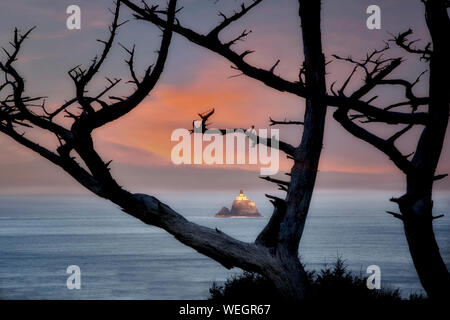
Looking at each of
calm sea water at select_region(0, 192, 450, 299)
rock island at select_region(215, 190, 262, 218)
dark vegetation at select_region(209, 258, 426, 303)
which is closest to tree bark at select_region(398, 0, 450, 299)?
dark vegetation at select_region(209, 258, 426, 303)

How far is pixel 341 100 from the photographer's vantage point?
6.06m

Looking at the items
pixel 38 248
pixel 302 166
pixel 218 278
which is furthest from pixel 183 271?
pixel 302 166

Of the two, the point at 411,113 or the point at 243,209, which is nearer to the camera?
the point at 411,113

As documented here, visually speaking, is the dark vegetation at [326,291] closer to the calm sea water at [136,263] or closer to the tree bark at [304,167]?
the tree bark at [304,167]

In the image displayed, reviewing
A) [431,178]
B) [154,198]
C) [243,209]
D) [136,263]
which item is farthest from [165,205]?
[243,209]

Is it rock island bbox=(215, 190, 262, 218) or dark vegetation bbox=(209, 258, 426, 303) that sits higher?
rock island bbox=(215, 190, 262, 218)

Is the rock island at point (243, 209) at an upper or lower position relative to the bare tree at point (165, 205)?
upper

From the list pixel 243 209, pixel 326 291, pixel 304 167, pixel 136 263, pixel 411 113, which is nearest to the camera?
pixel 411 113

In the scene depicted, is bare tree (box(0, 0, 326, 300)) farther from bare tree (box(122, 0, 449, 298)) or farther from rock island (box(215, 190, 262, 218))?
rock island (box(215, 190, 262, 218))

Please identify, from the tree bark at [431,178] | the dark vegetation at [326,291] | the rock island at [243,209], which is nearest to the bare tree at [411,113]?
the tree bark at [431,178]

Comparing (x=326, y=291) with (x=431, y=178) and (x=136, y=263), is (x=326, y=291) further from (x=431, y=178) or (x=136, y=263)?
(x=136, y=263)

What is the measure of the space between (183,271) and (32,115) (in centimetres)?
6113

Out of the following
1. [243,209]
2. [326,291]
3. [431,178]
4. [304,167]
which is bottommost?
[326,291]

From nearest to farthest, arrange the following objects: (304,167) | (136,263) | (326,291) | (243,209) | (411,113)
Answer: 1. (411,113)
2. (304,167)
3. (326,291)
4. (136,263)
5. (243,209)
